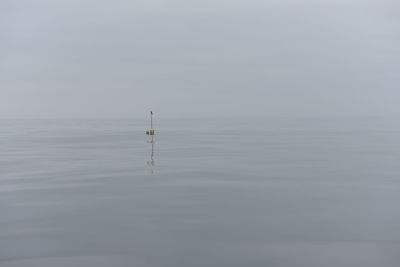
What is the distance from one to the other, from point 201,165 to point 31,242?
14.9m

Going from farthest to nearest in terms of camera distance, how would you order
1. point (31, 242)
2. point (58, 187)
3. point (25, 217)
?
point (58, 187) < point (25, 217) < point (31, 242)

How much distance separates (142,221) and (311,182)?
30.8 ft

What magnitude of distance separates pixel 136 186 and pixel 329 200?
822cm

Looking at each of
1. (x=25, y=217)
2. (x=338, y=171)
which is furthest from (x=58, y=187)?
(x=338, y=171)

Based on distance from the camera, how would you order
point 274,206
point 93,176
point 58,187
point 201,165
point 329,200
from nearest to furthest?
point 274,206
point 329,200
point 58,187
point 93,176
point 201,165

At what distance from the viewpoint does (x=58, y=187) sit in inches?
702

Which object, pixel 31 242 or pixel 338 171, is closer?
pixel 31 242

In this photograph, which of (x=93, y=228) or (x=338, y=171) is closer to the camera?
(x=93, y=228)

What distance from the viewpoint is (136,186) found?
17984mm

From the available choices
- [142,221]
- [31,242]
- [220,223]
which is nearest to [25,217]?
[31,242]

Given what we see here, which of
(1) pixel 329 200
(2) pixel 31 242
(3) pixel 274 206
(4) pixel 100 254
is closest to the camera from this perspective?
(4) pixel 100 254

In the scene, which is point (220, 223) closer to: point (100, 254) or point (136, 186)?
point (100, 254)

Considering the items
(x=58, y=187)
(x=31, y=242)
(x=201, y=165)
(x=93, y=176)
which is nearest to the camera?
(x=31, y=242)

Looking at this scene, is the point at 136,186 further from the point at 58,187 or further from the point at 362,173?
the point at 362,173
